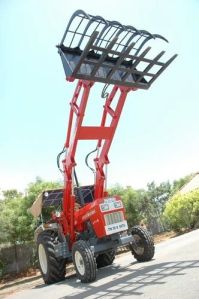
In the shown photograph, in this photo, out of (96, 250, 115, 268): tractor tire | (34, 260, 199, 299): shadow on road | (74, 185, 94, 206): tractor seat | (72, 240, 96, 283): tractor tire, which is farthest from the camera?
(96, 250, 115, 268): tractor tire

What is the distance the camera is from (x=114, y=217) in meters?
10.0

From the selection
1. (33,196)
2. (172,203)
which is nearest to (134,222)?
(172,203)

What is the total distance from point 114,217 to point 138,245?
4.94 feet

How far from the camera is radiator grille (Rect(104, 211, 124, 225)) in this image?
32.2ft

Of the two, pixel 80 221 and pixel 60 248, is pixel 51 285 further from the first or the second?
pixel 80 221

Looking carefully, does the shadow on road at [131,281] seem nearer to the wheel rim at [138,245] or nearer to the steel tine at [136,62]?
the wheel rim at [138,245]

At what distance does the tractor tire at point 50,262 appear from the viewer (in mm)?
10703

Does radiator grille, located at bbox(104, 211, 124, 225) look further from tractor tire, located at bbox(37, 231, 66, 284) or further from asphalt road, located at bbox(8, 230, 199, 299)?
tractor tire, located at bbox(37, 231, 66, 284)

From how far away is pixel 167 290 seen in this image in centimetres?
628

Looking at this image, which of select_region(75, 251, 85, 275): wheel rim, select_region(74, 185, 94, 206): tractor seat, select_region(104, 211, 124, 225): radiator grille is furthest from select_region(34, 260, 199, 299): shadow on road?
select_region(74, 185, 94, 206): tractor seat

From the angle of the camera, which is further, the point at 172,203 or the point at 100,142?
the point at 172,203

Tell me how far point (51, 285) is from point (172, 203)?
14.8m

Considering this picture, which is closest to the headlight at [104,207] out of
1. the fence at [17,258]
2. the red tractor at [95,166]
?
the red tractor at [95,166]

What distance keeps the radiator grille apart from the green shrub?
14.1 metres
